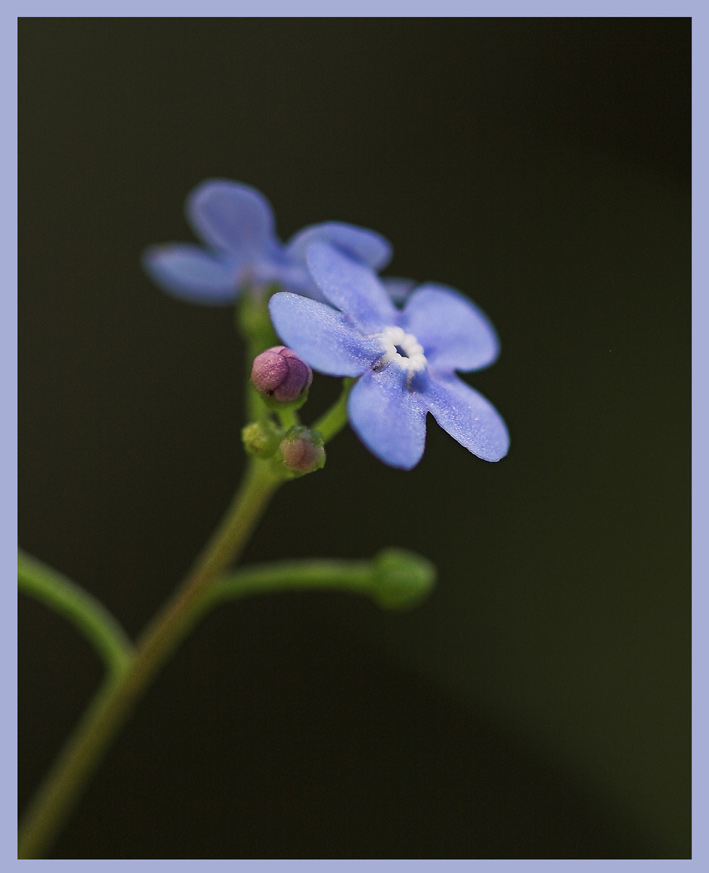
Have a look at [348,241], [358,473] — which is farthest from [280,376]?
[358,473]

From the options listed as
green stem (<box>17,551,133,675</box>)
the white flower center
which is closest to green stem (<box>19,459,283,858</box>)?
green stem (<box>17,551,133,675</box>)

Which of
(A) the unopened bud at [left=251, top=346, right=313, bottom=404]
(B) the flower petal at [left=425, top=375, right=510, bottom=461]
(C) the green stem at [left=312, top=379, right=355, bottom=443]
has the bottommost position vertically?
(A) the unopened bud at [left=251, top=346, right=313, bottom=404]

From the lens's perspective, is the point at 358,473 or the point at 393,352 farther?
the point at 358,473

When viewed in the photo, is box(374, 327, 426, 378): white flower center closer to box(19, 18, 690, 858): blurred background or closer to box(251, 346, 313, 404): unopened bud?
box(251, 346, 313, 404): unopened bud

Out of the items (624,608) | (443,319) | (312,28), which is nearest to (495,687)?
(624,608)

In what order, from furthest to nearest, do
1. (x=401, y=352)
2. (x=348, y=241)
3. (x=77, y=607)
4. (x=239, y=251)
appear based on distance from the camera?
(x=239, y=251)
(x=77, y=607)
(x=348, y=241)
(x=401, y=352)

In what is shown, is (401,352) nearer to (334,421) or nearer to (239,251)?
(334,421)
